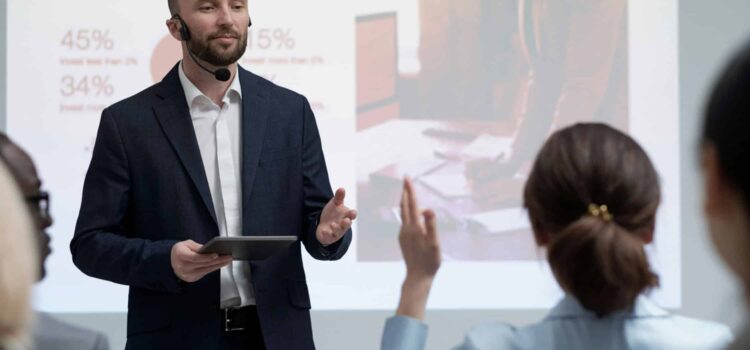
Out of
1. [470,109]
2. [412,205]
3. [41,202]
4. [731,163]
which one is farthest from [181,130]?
[731,163]

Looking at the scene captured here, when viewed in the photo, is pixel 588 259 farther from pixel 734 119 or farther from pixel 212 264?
pixel 212 264

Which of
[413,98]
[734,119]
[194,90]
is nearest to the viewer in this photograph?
[734,119]

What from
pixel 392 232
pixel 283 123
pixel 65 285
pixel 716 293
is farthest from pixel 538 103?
pixel 65 285

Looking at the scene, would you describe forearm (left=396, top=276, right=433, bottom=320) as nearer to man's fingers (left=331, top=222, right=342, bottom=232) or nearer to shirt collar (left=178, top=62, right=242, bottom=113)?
man's fingers (left=331, top=222, right=342, bottom=232)

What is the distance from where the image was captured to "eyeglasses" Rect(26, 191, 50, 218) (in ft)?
7.09

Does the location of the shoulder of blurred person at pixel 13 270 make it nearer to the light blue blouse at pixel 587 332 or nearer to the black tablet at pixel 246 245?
the light blue blouse at pixel 587 332

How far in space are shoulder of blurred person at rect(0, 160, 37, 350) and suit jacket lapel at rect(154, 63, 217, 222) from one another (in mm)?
1609

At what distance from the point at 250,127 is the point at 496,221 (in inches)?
69.0

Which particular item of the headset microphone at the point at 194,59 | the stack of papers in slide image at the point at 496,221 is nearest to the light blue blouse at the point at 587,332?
the headset microphone at the point at 194,59

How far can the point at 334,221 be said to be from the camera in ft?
8.55

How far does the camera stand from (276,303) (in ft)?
8.82

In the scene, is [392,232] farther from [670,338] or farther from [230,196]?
[670,338]

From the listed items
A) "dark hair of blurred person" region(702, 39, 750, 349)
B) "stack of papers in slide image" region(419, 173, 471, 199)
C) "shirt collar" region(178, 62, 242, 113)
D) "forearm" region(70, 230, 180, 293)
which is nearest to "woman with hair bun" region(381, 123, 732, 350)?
"dark hair of blurred person" region(702, 39, 750, 349)

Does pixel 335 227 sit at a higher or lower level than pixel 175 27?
lower
